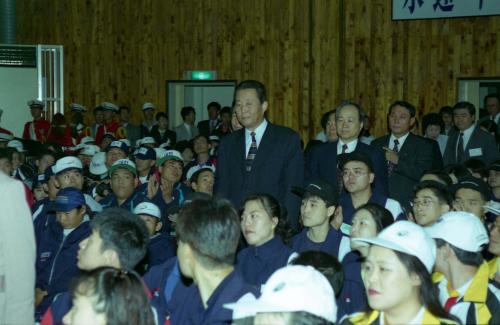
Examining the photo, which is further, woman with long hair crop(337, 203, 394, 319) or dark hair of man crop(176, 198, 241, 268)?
woman with long hair crop(337, 203, 394, 319)

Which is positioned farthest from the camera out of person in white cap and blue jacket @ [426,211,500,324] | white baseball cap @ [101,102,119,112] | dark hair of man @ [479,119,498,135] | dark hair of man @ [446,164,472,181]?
white baseball cap @ [101,102,119,112]

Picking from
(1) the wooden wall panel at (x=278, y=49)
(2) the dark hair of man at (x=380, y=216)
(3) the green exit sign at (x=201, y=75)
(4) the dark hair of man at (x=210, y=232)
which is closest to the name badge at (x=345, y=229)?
(2) the dark hair of man at (x=380, y=216)

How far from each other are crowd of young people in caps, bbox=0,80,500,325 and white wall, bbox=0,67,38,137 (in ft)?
13.7

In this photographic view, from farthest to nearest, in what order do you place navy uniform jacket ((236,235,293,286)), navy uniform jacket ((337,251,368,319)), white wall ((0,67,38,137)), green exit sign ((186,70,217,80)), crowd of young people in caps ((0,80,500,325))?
white wall ((0,67,38,137))
green exit sign ((186,70,217,80))
navy uniform jacket ((236,235,293,286))
navy uniform jacket ((337,251,368,319))
crowd of young people in caps ((0,80,500,325))

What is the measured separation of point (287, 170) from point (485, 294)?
80.5 inches

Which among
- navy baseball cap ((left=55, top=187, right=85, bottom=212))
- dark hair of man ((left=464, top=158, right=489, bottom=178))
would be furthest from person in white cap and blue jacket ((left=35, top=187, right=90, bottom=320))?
dark hair of man ((left=464, top=158, right=489, bottom=178))

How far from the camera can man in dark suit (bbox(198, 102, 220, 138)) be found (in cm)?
1298

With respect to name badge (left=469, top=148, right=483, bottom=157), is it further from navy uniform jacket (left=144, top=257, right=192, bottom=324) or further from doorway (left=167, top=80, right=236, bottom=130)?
doorway (left=167, top=80, right=236, bottom=130)

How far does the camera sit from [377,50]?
39.6 feet

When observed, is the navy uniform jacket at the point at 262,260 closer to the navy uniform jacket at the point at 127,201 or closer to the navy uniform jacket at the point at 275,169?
the navy uniform jacket at the point at 275,169

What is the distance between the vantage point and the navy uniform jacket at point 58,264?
5.22 metres

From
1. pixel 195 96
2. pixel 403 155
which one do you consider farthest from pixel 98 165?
pixel 195 96

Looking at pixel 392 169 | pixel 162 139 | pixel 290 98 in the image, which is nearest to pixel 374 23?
pixel 290 98

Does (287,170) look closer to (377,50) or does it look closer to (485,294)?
(485,294)
